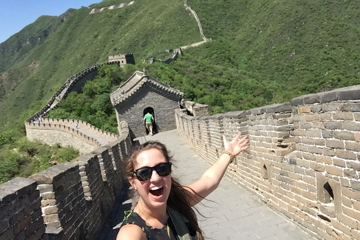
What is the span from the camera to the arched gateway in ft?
82.4

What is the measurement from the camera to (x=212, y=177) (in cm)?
322

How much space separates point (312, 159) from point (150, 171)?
272cm

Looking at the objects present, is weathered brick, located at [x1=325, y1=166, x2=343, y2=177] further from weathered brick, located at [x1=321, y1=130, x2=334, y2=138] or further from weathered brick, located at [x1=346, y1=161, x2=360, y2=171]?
weathered brick, located at [x1=321, y1=130, x2=334, y2=138]

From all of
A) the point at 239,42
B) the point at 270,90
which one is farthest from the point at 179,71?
the point at 239,42

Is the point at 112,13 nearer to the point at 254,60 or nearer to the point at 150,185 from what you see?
the point at 254,60

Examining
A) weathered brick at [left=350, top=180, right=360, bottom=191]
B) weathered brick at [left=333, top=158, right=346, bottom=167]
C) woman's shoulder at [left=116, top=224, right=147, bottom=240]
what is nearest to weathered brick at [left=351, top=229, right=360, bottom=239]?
weathered brick at [left=350, top=180, right=360, bottom=191]

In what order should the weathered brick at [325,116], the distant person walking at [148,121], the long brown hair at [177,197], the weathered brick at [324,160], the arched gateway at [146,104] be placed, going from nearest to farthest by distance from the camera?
the long brown hair at [177,197] → the weathered brick at [325,116] → the weathered brick at [324,160] → the distant person walking at [148,121] → the arched gateway at [146,104]

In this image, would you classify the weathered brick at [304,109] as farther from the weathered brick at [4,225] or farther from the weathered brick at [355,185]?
the weathered brick at [4,225]

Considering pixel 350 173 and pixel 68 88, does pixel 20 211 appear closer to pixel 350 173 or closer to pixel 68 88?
pixel 350 173

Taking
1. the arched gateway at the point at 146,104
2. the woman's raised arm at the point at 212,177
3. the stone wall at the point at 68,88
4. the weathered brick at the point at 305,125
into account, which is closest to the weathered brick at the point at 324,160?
the weathered brick at the point at 305,125

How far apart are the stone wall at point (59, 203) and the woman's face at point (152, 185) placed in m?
0.74

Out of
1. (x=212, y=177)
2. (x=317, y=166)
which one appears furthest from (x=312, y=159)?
(x=212, y=177)

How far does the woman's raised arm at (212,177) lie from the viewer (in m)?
3.01

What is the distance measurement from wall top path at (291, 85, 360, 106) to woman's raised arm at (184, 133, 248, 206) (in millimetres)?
1061
